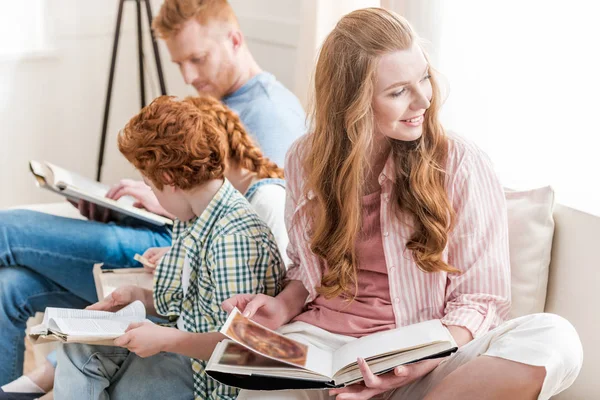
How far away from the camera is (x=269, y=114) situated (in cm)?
230

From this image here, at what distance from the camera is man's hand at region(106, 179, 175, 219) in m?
2.24

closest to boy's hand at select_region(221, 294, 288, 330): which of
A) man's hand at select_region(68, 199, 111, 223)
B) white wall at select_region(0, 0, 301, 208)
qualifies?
man's hand at select_region(68, 199, 111, 223)

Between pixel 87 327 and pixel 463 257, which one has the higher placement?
pixel 463 257

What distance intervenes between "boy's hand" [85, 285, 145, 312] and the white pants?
0.48 meters

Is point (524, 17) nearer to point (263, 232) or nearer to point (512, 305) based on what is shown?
point (512, 305)

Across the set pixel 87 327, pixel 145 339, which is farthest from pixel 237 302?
pixel 87 327

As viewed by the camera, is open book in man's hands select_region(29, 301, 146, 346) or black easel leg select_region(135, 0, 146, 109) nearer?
open book in man's hands select_region(29, 301, 146, 346)

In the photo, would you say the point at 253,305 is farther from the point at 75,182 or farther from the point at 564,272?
the point at 75,182

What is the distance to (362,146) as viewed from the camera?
57.0 inches

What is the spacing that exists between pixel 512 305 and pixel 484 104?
526 millimetres

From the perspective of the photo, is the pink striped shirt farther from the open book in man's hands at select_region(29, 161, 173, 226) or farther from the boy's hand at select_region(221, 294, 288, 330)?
the open book in man's hands at select_region(29, 161, 173, 226)

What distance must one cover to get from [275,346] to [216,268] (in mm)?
289

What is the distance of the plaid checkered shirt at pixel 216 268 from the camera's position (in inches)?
61.7

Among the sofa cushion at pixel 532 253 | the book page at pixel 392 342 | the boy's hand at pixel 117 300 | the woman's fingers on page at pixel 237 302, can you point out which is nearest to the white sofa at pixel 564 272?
the sofa cushion at pixel 532 253
